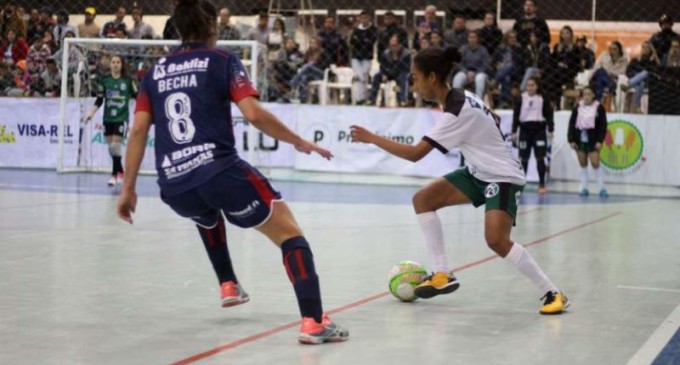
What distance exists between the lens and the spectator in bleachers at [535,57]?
21163 millimetres

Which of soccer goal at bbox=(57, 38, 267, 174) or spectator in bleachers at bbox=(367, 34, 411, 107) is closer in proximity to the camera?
soccer goal at bbox=(57, 38, 267, 174)

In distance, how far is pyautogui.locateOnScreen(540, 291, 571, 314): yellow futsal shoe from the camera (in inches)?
299

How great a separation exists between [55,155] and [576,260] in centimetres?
1389

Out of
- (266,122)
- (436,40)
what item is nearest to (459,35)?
(436,40)

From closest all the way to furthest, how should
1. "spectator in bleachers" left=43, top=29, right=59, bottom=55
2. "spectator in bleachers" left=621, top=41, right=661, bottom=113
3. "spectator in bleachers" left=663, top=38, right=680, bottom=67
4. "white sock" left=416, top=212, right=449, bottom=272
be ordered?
"white sock" left=416, top=212, right=449, bottom=272
"spectator in bleachers" left=663, top=38, right=680, bottom=67
"spectator in bleachers" left=621, top=41, right=661, bottom=113
"spectator in bleachers" left=43, top=29, right=59, bottom=55

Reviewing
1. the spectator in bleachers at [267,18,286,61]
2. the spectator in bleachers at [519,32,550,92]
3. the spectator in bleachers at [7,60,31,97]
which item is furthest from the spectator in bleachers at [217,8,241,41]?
the spectator in bleachers at [519,32,550,92]

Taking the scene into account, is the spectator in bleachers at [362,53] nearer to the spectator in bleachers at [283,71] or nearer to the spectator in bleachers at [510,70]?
the spectator in bleachers at [283,71]

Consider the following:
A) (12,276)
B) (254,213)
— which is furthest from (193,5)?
(12,276)

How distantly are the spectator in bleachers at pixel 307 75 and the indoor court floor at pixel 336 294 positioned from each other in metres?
8.41

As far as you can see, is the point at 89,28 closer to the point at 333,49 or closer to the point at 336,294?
the point at 333,49

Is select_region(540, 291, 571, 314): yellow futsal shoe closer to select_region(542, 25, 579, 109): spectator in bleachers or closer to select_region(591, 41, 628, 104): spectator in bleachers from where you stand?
select_region(542, 25, 579, 109): spectator in bleachers

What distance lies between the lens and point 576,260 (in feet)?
34.7

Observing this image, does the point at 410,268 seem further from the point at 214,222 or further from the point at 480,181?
the point at 214,222

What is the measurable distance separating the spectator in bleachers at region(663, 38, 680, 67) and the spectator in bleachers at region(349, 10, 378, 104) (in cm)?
592
